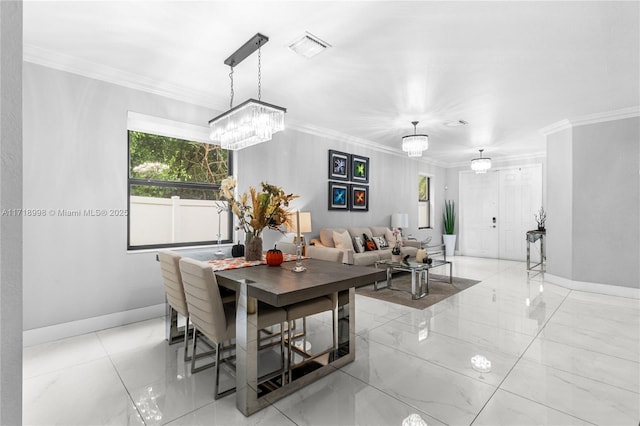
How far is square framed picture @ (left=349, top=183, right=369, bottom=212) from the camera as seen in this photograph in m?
5.96

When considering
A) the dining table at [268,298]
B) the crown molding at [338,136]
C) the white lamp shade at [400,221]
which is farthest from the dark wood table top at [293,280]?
the white lamp shade at [400,221]

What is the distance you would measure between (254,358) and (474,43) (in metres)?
3.02

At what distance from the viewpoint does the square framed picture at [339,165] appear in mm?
5535

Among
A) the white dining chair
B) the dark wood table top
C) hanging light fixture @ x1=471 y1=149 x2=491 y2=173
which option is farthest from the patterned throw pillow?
the white dining chair

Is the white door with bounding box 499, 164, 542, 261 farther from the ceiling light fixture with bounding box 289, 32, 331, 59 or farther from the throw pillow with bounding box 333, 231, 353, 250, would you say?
the ceiling light fixture with bounding box 289, 32, 331, 59

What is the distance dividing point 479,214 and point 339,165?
4.71 m

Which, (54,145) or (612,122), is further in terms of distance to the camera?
(612,122)

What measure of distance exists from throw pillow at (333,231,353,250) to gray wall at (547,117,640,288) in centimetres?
347

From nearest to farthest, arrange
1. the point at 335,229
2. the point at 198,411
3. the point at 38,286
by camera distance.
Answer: the point at 198,411 < the point at 38,286 < the point at 335,229

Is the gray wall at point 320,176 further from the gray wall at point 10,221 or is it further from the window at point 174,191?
the gray wall at point 10,221

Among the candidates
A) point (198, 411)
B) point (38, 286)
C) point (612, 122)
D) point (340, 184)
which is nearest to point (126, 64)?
point (38, 286)

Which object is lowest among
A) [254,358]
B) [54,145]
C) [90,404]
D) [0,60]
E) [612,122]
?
[90,404]

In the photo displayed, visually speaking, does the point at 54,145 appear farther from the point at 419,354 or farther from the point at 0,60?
the point at 419,354

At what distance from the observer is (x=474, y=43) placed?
263 cm
